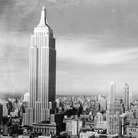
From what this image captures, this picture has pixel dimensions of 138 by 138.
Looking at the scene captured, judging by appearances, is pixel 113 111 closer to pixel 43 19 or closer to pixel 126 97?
pixel 126 97

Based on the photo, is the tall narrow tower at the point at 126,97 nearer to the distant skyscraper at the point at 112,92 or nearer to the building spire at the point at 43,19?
the distant skyscraper at the point at 112,92

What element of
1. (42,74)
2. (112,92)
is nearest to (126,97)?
(112,92)

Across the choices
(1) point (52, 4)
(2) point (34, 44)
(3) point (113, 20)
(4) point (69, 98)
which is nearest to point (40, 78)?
(2) point (34, 44)

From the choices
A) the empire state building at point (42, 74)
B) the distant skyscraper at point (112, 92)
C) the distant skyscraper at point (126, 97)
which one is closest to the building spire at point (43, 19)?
the empire state building at point (42, 74)

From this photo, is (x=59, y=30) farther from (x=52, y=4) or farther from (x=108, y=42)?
(x=108, y=42)

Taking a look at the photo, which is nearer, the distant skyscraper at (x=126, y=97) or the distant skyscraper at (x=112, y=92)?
the distant skyscraper at (x=126, y=97)

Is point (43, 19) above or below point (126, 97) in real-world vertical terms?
above

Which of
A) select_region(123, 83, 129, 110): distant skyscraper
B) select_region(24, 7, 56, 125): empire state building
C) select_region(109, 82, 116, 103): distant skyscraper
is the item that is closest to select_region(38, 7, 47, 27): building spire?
select_region(24, 7, 56, 125): empire state building

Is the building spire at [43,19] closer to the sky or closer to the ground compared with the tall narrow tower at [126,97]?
closer to the sky

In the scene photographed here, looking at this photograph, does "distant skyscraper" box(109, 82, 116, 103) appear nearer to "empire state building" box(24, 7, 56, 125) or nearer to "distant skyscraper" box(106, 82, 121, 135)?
"distant skyscraper" box(106, 82, 121, 135)
